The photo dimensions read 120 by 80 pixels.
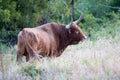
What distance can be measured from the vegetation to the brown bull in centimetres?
35

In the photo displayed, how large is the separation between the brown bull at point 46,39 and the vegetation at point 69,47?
1.15 feet

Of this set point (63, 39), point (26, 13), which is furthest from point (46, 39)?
point (26, 13)

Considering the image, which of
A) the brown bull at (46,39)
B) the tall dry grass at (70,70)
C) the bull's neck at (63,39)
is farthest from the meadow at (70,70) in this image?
the bull's neck at (63,39)

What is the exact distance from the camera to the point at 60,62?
9.53 meters

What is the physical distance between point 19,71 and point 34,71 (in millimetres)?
→ 483

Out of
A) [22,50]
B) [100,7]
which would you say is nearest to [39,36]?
[22,50]

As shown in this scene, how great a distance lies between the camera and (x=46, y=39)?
39.6ft

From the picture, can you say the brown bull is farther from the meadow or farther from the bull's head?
the meadow

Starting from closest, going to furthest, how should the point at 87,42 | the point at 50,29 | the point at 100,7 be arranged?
the point at 50,29, the point at 87,42, the point at 100,7

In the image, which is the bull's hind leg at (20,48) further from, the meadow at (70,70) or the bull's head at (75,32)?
the bull's head at (75,32)

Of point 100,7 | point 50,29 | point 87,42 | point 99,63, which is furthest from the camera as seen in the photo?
point 100,7

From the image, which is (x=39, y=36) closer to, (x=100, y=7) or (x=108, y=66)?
(x=108, y=66)

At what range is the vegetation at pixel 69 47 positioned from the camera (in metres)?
8.41

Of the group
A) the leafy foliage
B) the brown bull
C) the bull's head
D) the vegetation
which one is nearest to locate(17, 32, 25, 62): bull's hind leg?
the brown bull
